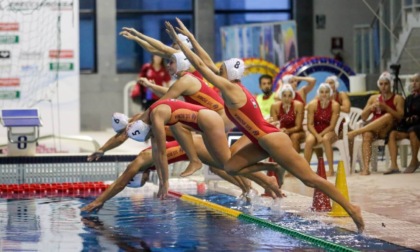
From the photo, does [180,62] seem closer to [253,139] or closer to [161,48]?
[161,48]

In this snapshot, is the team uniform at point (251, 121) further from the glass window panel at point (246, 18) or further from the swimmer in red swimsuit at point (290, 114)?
the glass window panel at point (246, 18)

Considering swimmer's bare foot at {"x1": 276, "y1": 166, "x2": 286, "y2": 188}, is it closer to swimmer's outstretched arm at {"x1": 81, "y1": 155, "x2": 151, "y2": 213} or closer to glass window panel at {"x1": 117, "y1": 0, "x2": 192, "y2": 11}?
swimmer's outstretched arm at {"x1": 81, "y1": 155, "x2": 151, "y2": 213}

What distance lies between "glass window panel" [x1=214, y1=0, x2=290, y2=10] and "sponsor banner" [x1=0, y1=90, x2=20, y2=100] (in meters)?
11.4

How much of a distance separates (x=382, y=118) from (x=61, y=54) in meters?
4.65

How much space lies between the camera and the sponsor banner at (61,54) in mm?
16641

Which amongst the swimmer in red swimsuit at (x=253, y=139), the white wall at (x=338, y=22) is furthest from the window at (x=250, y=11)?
the swimmer in red swimsuit at (x=253, y=139)

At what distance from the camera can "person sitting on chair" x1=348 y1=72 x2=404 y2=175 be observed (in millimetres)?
15086

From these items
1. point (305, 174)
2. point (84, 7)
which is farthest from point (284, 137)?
point (84, 7)

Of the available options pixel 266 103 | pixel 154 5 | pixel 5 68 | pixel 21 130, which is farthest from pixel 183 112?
pixel 154 5

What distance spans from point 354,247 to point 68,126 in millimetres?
9212

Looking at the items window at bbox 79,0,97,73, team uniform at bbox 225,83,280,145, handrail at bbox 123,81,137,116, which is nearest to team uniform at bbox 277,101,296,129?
team uniform at bbox 225,83,280,145

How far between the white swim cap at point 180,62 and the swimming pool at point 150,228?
136cm

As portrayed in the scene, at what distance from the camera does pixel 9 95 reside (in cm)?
1650

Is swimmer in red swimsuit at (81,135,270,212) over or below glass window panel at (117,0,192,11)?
below
